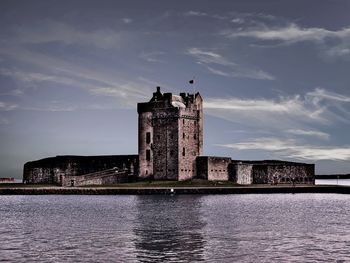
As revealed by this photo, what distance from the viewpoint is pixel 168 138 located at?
89.2 meters

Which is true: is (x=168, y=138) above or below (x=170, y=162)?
above

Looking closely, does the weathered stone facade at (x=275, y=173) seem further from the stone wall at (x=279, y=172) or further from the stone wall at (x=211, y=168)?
the stone wall at (x=211, y=168)

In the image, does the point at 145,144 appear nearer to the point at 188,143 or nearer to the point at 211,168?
the point at 188,143

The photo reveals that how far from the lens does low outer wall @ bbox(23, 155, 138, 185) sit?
93875 mm

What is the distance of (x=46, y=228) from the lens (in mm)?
41219

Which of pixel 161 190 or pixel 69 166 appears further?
pixel 69 166

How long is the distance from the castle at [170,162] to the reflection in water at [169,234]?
1222 inches

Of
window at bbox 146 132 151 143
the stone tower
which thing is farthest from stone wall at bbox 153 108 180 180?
window at bbox 146 132 151 143

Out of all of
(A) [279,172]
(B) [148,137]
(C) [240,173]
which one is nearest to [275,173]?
(A) [279,172]

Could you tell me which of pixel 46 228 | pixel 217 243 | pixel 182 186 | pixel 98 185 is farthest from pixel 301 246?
pixel 98 185

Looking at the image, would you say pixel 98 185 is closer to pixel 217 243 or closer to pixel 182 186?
pixel 182 186

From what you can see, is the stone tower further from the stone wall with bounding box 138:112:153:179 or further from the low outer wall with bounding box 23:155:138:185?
the low outer wall with bounding box 23:155:138:185

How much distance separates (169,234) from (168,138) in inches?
2082

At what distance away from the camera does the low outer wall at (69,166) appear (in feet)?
308
